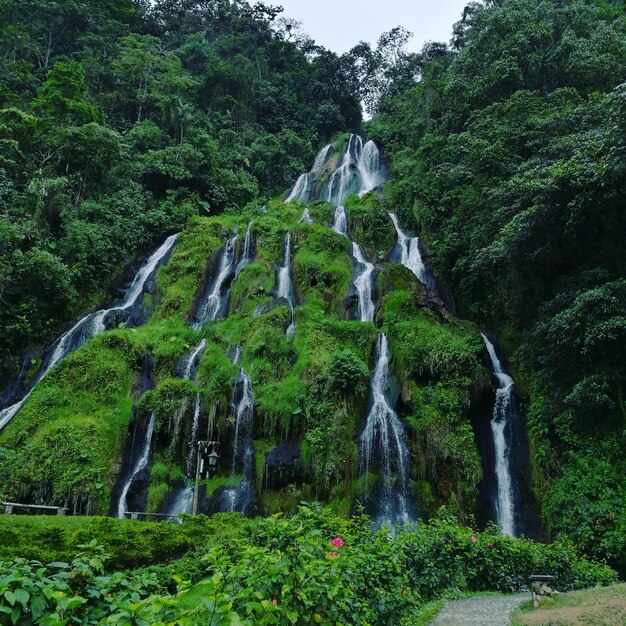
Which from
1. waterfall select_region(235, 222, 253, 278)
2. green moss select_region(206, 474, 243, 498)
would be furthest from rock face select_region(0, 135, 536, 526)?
waterfall select_region(235, 222, 253, 278)

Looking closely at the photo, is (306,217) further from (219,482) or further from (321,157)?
(219,482)

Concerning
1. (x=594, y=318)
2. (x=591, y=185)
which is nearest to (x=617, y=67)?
(x=591, y=185)

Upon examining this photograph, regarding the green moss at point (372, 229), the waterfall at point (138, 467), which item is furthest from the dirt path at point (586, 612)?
the green moss at point (372, 229)

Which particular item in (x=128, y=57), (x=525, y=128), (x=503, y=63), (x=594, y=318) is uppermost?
(x=128, y=57)

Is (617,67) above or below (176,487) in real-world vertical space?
above

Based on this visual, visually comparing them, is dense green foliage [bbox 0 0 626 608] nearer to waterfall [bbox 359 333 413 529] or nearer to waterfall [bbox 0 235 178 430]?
waterfall [bbox 359 333 413 529]

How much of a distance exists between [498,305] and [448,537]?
1279 centimetres

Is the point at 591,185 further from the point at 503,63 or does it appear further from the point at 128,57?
the point at 128,57

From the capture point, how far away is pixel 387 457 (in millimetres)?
14438

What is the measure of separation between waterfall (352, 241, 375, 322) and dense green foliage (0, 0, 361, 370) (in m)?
12.6

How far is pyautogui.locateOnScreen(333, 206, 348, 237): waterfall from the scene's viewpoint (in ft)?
87.8

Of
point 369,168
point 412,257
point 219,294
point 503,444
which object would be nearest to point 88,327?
point 219,294

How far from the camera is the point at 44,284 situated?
2119 cm

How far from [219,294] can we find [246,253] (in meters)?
2.98
